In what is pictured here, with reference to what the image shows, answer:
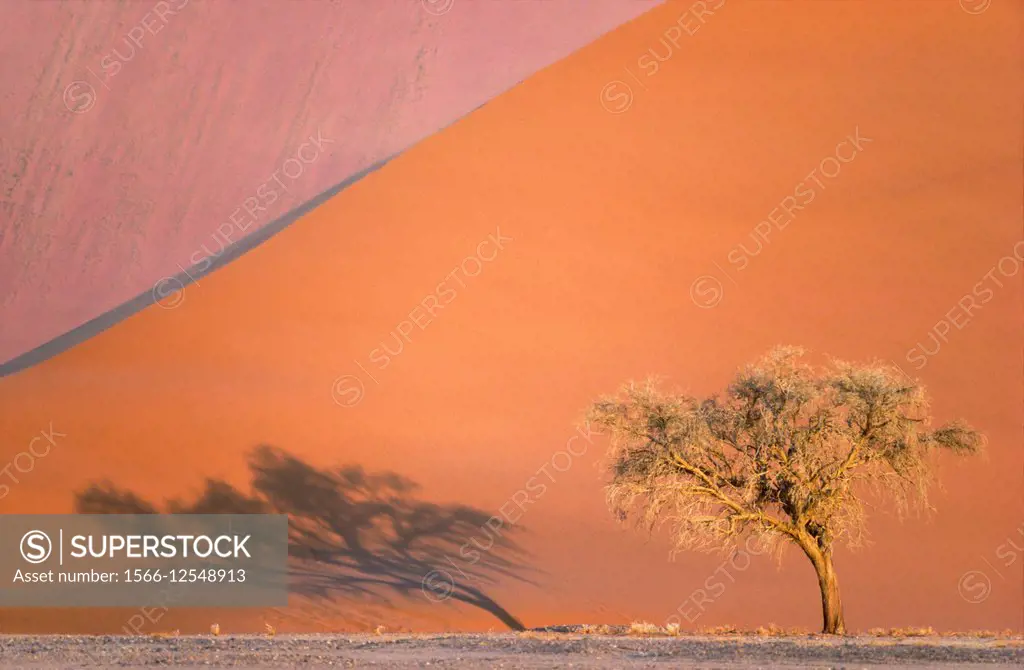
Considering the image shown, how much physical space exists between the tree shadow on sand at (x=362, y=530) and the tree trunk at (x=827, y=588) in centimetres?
375

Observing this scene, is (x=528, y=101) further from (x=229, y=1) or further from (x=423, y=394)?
(x=229, y=1)

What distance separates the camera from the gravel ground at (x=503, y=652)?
31.2 ft

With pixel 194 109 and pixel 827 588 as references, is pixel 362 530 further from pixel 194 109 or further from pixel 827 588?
pixel 194 109

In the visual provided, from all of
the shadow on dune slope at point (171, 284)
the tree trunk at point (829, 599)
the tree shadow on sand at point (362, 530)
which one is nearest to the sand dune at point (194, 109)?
the shadow on dune slope at point (171, 284)

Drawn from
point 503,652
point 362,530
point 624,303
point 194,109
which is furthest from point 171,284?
point 503,652

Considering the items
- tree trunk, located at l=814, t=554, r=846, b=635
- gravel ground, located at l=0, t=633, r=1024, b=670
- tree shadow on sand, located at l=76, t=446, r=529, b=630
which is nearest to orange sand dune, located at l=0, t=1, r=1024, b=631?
tree shadow on sand, located at l=76, t=446, r=529, b=630

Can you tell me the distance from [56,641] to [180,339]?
24.2ft

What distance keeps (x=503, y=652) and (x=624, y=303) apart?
→ 895cm

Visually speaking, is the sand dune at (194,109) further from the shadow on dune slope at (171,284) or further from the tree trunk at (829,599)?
the tree trunk at (829,599)

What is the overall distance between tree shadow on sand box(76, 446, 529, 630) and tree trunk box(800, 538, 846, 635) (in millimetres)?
3748

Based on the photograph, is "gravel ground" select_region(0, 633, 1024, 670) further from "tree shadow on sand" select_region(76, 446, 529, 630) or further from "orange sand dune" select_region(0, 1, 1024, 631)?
"orange sand dune" select_region(0, 1, 1024, 631)

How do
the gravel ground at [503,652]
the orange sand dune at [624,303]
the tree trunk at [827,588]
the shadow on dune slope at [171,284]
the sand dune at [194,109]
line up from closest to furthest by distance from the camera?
the gravel ground at [503,652] → the tree trunk at [827,588] → the orange sand dune at [624,303] → the shadow on dune slope at [171,284] → the sand dune at [194,109]

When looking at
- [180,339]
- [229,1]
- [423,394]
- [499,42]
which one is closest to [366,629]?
[423,394]

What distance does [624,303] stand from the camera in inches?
730
